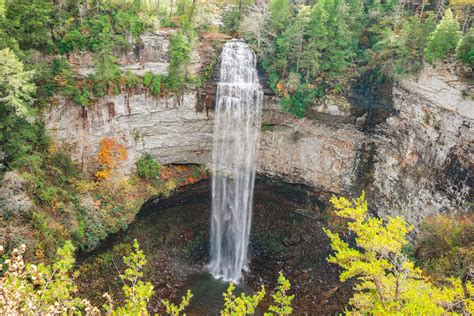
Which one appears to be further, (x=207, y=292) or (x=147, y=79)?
(x=147, y=79)

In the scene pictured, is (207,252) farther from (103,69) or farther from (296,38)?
(296,38)

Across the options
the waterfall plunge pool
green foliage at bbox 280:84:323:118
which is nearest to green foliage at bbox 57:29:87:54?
the waterfall plunge pool

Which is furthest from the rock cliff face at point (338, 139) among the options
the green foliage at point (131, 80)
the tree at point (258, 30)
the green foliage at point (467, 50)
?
the tree at point (258, 30)

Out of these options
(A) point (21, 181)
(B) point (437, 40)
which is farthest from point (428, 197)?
(A) point (21, 181)

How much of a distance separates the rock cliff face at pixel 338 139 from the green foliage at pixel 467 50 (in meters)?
0.95

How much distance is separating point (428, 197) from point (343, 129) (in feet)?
22.8

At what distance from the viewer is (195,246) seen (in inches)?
915

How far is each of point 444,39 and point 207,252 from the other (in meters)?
18.9

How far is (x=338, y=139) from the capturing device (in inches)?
950

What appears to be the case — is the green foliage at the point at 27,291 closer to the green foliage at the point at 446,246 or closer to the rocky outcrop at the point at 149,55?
the green foliage at the point at 446,246

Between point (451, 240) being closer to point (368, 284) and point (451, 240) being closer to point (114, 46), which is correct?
point (368, 284)

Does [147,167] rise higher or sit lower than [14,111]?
lower

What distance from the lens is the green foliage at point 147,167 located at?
23.5 meters

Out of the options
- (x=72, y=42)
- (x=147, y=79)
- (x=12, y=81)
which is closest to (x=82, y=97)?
(x=72, y=42)
